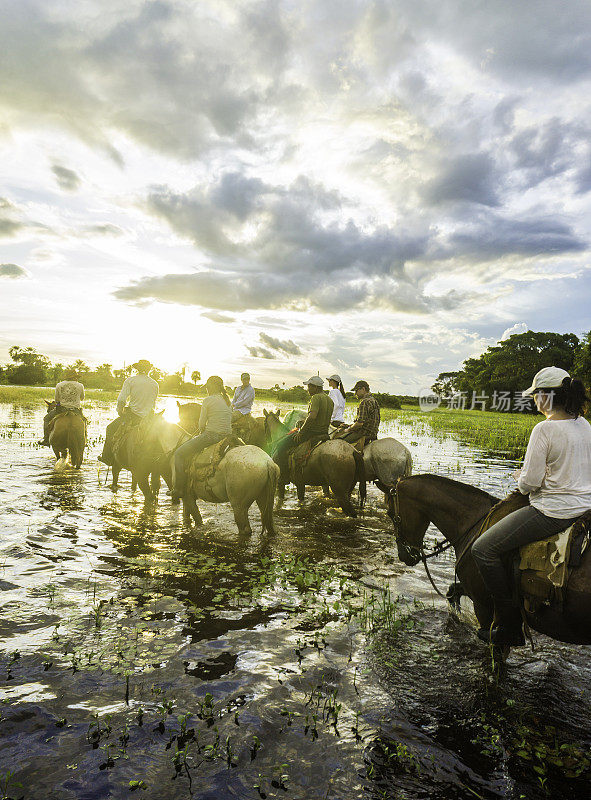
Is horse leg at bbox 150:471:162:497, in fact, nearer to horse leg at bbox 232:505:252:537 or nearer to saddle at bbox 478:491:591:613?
horse leg at bbox 232:505:252:537

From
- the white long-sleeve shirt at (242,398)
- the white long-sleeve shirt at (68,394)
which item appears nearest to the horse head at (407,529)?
the white long-sleeve shirt at (242,398)

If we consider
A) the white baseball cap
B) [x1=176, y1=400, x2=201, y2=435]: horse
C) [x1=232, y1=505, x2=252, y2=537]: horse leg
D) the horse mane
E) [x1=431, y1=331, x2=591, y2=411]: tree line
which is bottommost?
[x1=232, y1=505, x2=252, y2=537]: horse leg

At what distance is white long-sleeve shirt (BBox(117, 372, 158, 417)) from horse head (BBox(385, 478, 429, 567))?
7.01 meters

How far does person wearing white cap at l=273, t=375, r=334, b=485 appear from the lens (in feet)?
37.9

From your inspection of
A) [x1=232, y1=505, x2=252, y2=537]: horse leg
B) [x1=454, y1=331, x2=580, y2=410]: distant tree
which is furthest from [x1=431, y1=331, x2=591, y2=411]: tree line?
[x1=232, y1=505, x2=252, y2=537]: horse leg

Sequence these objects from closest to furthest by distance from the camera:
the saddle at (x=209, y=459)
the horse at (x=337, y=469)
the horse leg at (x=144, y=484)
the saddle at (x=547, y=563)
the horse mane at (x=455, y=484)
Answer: the saddle at (x=547, y=563) < the horse mane at (x=455, y=484) < the saddle at (x=209, y=459) < the horse leg at (x=144, y=484) < the horse at (x=337, y=469)

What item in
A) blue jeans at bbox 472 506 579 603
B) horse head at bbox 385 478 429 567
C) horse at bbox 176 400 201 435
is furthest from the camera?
horse at bbox 176 400 201 435

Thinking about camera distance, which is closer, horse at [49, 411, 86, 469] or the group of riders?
the group of riders

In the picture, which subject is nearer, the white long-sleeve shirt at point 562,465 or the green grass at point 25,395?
the white long-sleeve shirt at point 562,465

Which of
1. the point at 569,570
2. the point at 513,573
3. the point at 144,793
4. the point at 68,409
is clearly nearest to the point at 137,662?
the point at 144,793

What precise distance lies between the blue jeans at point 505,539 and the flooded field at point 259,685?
3.46ft

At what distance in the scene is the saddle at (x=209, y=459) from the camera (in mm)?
8977

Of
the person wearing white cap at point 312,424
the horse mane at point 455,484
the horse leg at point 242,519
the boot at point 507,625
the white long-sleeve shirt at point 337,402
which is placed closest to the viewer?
the boot at point 507,625

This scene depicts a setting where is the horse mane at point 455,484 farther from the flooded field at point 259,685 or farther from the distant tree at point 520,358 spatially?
the distant tree at point 520,358
